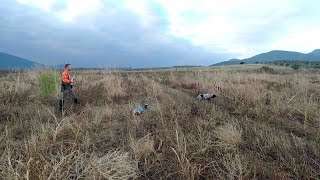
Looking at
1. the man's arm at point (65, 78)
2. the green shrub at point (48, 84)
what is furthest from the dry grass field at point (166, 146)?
the green shrub at point (48, 84)

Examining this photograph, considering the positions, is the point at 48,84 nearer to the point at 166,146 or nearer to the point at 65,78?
the point at 65,78

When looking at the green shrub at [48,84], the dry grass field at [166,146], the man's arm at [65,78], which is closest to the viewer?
the dry grass field at [166,146]

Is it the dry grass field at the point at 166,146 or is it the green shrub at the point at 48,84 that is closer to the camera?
the dry grass field at the point at 166,146

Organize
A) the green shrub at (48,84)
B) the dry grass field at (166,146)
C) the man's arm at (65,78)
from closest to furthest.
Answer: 1. the dry grass field at (166,146)
2. the man's arm at (65,78)
3. the green shrub at (48,84)

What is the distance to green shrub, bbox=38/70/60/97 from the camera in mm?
13195

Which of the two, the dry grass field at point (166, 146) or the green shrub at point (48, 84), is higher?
the green shrub at point (48, 84)

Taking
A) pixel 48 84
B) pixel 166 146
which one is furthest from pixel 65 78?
pixel 166 146

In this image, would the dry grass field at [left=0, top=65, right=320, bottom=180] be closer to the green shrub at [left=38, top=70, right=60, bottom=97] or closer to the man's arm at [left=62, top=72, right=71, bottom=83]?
the man's arm at [left=62, top=72, right=71, bottom=83]

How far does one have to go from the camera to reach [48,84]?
1326cm

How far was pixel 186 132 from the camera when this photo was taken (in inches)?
267

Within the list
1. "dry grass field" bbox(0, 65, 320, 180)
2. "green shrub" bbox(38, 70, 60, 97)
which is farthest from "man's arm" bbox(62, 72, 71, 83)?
"dry grass field" bbox(0, 65, 320, 180)

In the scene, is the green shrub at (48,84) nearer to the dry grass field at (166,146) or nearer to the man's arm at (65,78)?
the man's arm at (65,78)

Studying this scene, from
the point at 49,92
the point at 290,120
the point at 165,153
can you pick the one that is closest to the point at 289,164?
the point at 165,153

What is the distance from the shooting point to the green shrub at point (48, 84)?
1320cm
